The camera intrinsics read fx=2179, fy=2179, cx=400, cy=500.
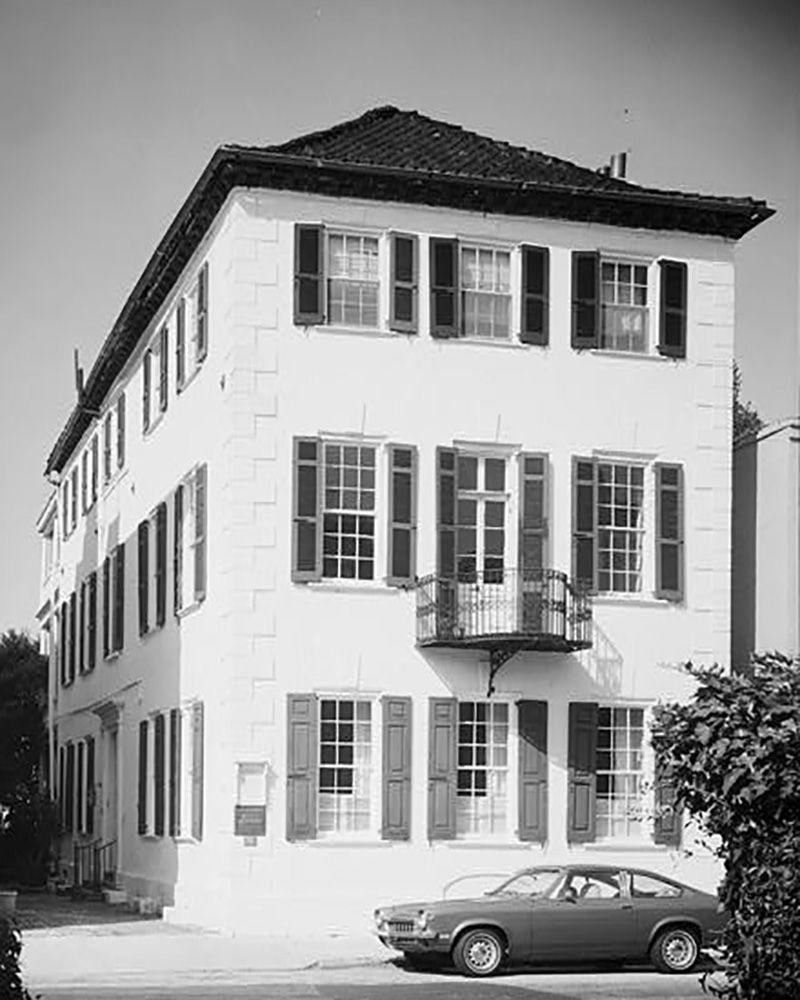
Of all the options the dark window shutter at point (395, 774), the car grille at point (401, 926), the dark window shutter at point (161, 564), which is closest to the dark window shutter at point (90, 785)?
the dark window shutter at point (161, 564)

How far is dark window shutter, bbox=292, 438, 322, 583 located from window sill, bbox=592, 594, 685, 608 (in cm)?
267

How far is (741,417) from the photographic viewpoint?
21516 mm

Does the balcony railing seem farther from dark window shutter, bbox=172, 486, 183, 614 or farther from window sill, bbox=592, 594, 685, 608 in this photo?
dark window shutter, bbox=172, 486, 183, 614

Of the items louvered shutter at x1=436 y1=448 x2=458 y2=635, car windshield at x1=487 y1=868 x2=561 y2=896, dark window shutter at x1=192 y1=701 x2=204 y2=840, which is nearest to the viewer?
car windshield at x1=487 y1=868 x2=561 y2=896

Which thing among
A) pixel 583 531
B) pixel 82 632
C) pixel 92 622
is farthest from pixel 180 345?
pixel 82 632

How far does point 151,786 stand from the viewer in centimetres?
2297

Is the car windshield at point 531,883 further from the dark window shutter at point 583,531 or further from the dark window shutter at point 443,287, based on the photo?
the dark window shutter at point 443,287

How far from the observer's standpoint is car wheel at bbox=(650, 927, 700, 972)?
16297mm

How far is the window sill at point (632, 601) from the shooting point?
20000mm

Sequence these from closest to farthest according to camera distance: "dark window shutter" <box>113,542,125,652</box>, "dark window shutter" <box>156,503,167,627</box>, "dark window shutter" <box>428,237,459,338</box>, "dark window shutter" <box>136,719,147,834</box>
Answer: "dark window shutter" <box>428,237,459,338</box> < "dark window shutter" <box>156,503,167,627</box> < "dark window shutter" <box>136,719,147,834</box> < "dark window shutter" <box>113,542,125,652</box>

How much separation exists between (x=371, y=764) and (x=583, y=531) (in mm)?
2910

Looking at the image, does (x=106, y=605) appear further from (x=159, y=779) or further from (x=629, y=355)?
(x=629, y=355)

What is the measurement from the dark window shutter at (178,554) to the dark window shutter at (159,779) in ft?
4.81

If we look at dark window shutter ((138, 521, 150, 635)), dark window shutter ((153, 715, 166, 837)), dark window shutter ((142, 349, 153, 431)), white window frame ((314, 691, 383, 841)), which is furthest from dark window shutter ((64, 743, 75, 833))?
white window frame ((314, 691, 383, 841))
